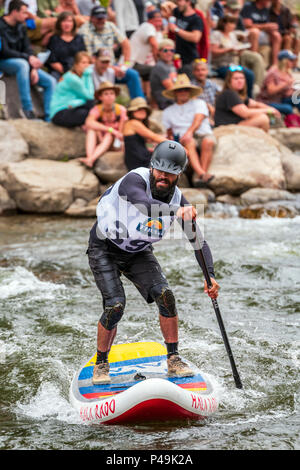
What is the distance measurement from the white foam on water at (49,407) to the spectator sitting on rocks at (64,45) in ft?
26.1

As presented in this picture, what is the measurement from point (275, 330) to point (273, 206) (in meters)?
4.95

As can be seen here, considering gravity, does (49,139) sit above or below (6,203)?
above

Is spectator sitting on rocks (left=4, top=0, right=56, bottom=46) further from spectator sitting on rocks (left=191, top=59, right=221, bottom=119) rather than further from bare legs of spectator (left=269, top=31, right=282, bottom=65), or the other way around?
bare legs of spectator (left=269, top=31, right=282, bottom=65)

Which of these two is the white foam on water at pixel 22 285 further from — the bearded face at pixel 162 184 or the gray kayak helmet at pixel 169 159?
the gray kayak helmet at pixel 169 159

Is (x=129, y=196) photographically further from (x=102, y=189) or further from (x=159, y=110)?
(x=159, y=110)

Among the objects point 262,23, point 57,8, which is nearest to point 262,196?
point 57,8

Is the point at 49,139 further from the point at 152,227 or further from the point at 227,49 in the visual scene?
the point at 152,227

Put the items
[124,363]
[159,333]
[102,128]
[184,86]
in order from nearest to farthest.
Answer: [124,363], [159,333], [184,86], [102,128]

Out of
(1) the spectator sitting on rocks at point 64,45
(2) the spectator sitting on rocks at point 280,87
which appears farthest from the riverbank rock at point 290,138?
(1) the spectator sitting on rocks at point 64,45

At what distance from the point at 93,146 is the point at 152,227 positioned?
23.0 ft

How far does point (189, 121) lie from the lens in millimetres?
11086

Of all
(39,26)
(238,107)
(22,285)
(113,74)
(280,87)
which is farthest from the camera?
(280,87)

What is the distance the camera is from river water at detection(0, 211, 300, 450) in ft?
14.0

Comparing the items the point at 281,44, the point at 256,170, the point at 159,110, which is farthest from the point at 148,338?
the point at 281,44
